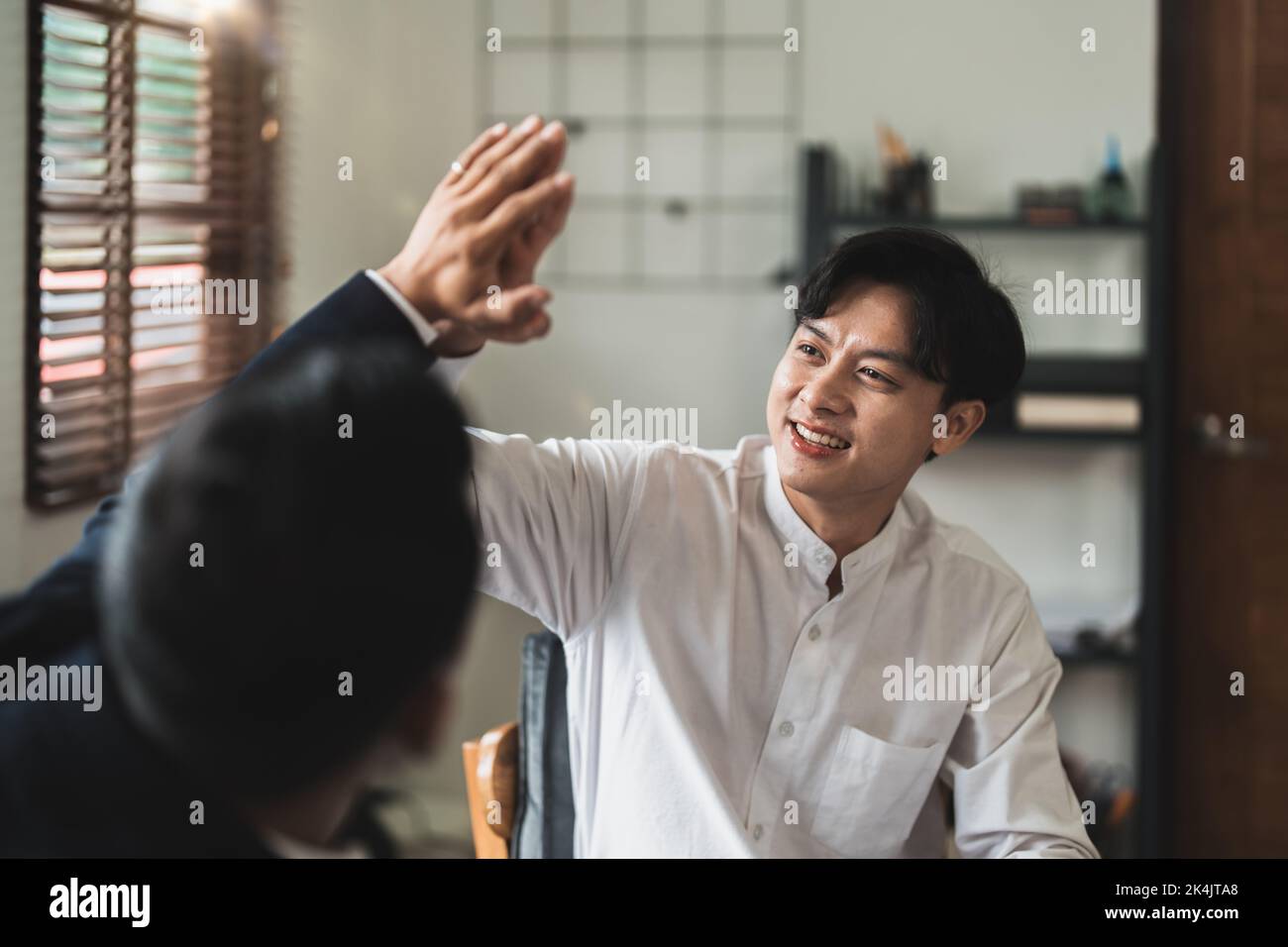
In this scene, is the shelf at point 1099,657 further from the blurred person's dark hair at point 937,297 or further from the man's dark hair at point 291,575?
the man's dark hair at point 291,575

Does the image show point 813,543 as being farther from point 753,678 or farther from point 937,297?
point 937,297

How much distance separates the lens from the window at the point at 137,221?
154cm

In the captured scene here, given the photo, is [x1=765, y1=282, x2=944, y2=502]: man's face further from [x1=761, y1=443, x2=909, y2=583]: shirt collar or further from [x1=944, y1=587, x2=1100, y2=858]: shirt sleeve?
[x1=944, y1=587, x2=1100, y2=858]: shirt sleeve

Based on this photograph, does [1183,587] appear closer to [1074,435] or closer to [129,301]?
[1074,435]

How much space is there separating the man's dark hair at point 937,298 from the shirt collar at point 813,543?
0.14 m

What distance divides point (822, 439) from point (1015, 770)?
1.09 ft

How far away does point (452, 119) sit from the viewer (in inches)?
75.6

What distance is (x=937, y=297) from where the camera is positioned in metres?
1.02

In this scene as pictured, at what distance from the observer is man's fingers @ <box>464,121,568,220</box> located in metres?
0.82

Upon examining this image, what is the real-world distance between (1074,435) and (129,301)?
4.72ft

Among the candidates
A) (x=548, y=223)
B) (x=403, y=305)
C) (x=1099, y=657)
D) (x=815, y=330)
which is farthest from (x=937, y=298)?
(x=1099, y=657)
